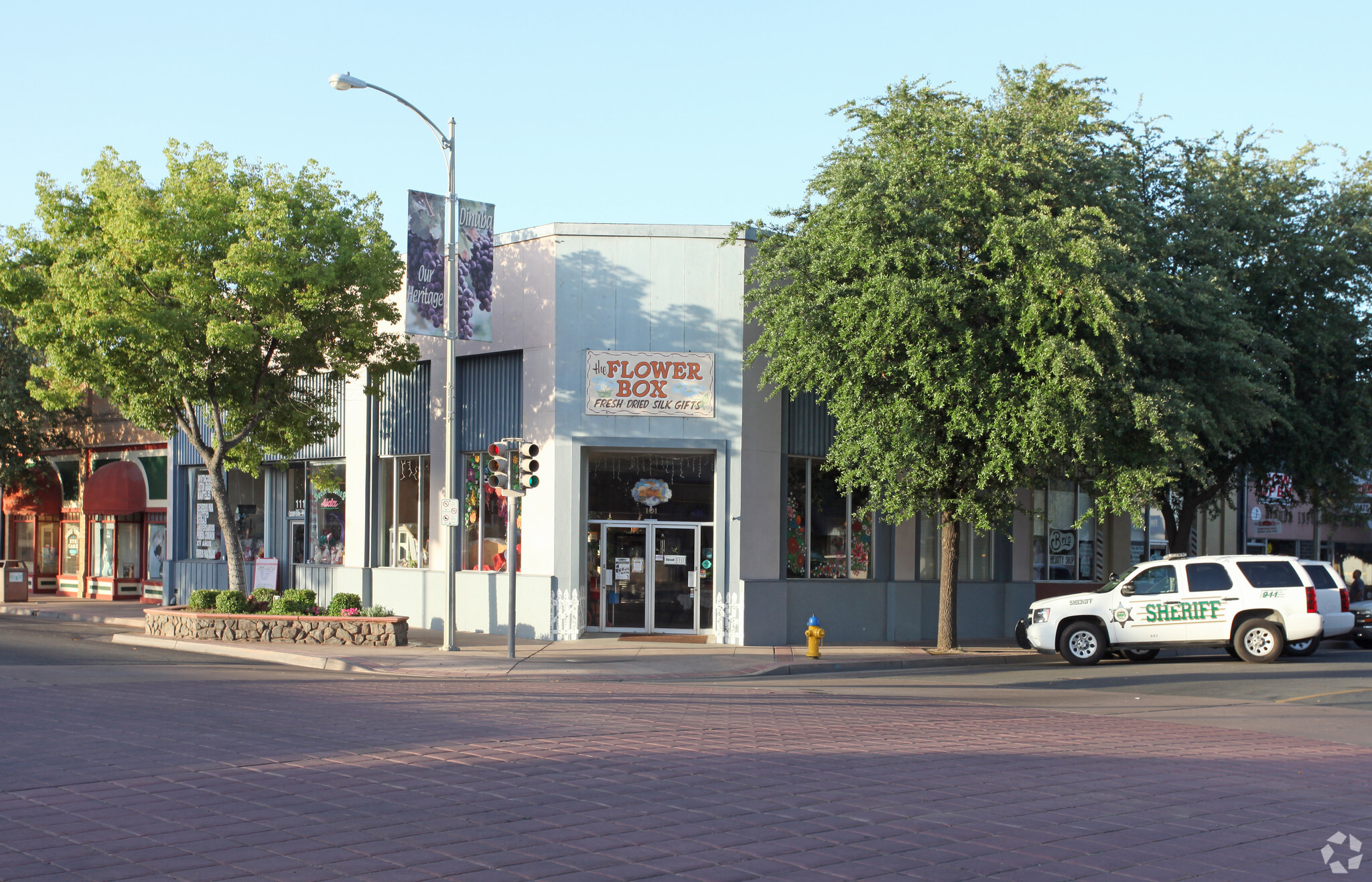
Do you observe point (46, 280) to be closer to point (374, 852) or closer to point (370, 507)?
point (370, 507)

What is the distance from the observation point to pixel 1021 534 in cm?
2628

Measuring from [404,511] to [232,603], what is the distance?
4593 mm

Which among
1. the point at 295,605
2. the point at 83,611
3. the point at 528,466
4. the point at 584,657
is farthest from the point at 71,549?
the point at 528,466

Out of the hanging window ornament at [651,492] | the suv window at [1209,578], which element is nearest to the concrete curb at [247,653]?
the hanging window ornament at [651,492]

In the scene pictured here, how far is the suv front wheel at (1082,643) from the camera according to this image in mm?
20359

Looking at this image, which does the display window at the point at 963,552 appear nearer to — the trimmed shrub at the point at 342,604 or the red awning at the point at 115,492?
the trimmed shrub at the point at 342,604

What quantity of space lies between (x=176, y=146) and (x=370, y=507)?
865 centimetres

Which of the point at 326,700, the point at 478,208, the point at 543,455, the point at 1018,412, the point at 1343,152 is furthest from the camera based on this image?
the point at 1343,152

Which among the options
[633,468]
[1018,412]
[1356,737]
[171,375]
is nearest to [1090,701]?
[1356,737]

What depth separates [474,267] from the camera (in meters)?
20.5

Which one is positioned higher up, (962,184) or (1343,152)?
(1343,152)

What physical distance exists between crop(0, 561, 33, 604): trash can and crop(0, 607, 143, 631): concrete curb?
0.96 metres

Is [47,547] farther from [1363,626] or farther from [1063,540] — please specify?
[1363,626]

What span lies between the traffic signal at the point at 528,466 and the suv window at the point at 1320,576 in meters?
13.8
